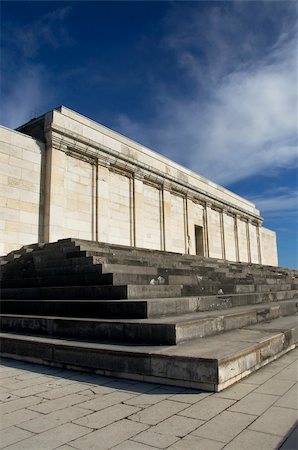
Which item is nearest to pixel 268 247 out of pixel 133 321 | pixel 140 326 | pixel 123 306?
pixel 123 306

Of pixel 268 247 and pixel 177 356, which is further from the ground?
pixel 268 247

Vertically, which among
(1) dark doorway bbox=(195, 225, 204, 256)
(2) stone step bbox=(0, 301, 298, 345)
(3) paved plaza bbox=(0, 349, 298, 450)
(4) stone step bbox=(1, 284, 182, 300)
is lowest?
(3) paved plaza bbox=(0, 349, 298, 450)

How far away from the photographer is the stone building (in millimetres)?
15336

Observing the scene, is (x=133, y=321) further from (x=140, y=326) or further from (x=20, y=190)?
(x=20, y=190)

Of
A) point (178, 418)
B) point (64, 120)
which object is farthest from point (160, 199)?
point (178, 418)

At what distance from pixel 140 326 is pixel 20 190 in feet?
36.7

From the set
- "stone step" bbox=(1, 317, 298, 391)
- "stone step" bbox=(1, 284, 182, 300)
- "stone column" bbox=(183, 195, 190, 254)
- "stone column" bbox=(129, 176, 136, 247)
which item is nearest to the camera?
"stone step" bbox=(1, 317, 298, 391)

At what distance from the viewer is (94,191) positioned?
18.5 meters

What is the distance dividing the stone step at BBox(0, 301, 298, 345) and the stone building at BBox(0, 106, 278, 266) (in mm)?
7873

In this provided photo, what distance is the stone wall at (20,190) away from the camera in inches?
580

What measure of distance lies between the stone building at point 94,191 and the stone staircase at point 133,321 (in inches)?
188

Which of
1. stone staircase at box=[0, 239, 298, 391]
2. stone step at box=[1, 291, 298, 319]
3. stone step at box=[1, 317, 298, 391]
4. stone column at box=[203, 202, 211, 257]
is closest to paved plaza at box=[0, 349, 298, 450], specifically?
stone step at box=[1, 317, 298, 391]

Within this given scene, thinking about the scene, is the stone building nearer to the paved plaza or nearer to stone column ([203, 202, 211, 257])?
stone column ([203, 202, 211, 257])

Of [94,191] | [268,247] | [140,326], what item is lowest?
[140,326]
